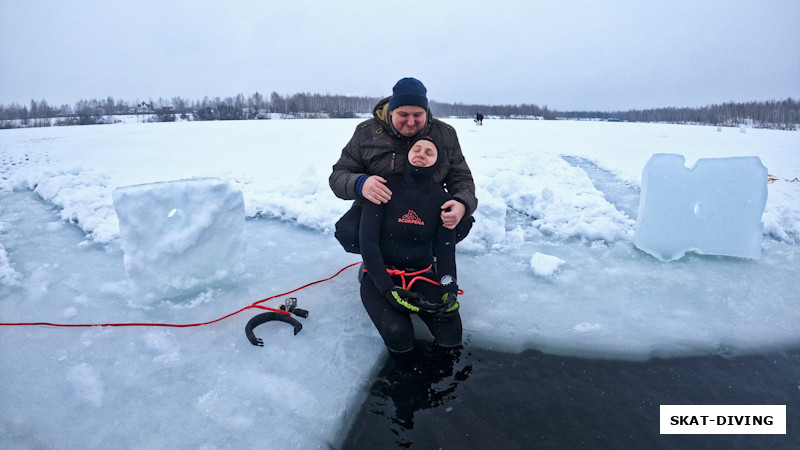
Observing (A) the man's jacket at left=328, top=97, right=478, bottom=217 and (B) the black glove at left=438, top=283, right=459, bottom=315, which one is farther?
(A) the man's jacket at left=328, top=97, right=478, bottom=217

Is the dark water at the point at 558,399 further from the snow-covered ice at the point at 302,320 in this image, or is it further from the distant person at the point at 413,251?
the distant person at the point at 413,251

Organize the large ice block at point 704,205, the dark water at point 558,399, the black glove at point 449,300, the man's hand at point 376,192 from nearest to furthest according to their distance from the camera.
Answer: the dark water at point 558,399 < the black glove at point 449,300 < the man's hand at point 376,192 < the large ice block at point 704,205

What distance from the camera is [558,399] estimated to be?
1.77 metres

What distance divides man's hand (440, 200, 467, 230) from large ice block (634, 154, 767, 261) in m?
1.83

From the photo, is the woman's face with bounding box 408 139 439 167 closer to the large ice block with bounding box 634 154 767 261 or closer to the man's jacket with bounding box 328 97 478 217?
the man's jacket with bounding box 328 97 478 217

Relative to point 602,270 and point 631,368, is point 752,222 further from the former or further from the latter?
point 631,368

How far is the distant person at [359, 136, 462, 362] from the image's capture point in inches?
82.7

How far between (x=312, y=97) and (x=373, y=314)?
8083cm

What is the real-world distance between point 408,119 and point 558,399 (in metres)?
1.58

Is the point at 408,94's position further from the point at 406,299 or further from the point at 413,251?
the point at 406,299

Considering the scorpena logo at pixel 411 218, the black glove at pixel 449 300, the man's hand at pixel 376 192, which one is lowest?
the black glove at pixel 449 300

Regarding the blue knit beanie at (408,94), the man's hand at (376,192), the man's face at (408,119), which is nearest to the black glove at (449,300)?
the man's hand at (376,192)

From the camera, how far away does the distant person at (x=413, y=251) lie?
2.10m

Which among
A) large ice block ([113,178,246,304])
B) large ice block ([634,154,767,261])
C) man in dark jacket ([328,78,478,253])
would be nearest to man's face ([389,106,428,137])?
man in dark jacket ([328,78,478,253])
